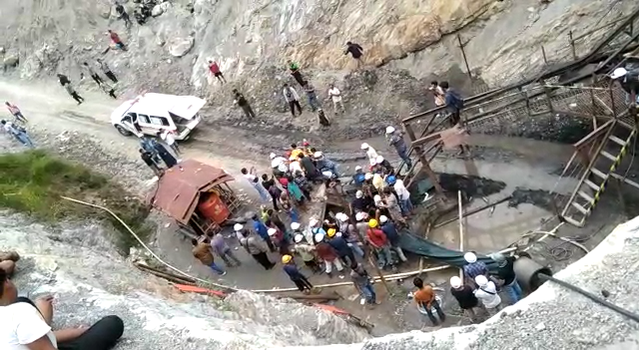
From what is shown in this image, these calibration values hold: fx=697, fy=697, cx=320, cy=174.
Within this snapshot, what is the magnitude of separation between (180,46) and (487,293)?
20.9 m

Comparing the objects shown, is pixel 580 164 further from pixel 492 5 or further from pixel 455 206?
pixel 492 5

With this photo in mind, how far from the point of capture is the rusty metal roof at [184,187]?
2083 cm

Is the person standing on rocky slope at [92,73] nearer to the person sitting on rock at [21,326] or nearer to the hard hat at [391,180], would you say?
the hard hat at [391,180]

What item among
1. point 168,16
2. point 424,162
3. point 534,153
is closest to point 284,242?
point 424,162

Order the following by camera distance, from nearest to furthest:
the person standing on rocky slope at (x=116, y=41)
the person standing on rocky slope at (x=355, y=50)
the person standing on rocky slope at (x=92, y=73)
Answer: the person standing on rocky slope at (x=355, y=50)
the person standing on rocky slope at (x=92, y=73)
the person standing on rocky slope at (x=116, y=41)

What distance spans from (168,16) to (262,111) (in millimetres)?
8698

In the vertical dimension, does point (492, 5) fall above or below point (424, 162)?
above

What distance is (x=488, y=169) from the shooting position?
67.1ft

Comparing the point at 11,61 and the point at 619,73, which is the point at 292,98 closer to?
the point at 619,73

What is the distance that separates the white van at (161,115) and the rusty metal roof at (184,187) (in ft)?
14.9

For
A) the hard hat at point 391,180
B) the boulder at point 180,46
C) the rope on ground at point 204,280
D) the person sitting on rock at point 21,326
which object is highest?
the person sitting on rock at point 21,326

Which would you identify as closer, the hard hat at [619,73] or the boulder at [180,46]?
the hard hat at [619,73]

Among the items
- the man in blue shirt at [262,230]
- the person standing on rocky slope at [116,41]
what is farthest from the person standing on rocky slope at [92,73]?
the man in blue shirt at [262,230]

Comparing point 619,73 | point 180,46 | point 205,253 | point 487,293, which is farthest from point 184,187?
point 619,73
